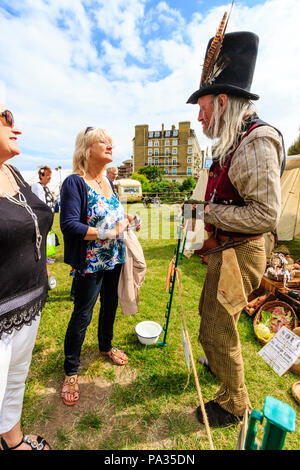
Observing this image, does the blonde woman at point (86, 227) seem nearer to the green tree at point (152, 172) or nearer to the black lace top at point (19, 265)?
the black lace top at point (19, 265)

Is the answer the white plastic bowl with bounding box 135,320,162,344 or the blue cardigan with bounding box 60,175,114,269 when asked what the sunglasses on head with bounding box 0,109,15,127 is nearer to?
the blue cardigan with bounding box 60,175,114,269

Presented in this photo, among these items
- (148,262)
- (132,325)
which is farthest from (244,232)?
(148,262)

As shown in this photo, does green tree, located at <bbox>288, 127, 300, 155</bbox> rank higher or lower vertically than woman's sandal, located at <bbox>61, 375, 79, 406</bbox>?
higher

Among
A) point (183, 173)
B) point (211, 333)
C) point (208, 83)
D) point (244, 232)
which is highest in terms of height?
point (183, 173)

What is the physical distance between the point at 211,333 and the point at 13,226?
165cm

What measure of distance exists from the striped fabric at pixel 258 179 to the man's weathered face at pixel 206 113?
0.33 metres

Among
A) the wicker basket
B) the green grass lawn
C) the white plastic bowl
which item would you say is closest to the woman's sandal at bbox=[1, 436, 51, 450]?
the green grass lawn

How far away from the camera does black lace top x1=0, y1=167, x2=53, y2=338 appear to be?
4.00 feet

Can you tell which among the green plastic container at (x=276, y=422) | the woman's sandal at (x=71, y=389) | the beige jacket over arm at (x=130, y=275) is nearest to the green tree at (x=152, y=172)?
the beige jacket over arm at (x=130, y=275)

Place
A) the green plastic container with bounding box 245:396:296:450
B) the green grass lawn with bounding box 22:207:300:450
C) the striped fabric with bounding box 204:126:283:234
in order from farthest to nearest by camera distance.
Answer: the green grass lawn with bounding box 22:207:300:450
the striped fabric with bounding box 204:126:283:234
the green plastic container with bounding box 245:396:296:450

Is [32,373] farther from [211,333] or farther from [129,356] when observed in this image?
[211,333]

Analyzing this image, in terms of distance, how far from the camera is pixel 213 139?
1.64 metres

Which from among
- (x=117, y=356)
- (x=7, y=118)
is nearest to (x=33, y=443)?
(x=117, y=356)

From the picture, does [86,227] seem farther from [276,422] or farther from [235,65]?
[235,65]
